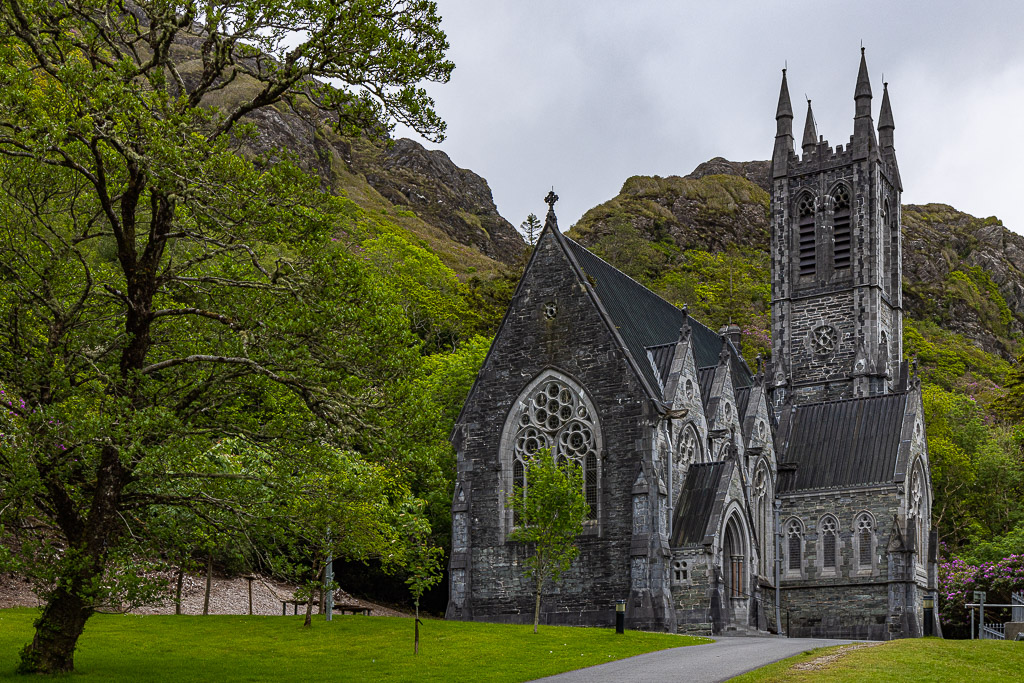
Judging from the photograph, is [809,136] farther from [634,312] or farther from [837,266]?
[634,312]

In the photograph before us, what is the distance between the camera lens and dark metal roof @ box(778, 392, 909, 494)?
4369 cm

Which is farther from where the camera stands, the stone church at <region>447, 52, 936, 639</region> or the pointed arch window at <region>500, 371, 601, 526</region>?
the pointed arch window at <region>500, 371, 601, 526</region>

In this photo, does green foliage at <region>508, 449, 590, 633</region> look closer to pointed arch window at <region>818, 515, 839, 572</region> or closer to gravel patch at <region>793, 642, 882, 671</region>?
gravel patch at <region>793, 642, 882, 671</region>

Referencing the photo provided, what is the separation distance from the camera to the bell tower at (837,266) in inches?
2108

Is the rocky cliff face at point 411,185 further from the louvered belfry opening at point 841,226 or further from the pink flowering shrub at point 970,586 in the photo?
the pink flowering shrub at point 970,586

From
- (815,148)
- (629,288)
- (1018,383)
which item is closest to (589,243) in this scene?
(1018,383)

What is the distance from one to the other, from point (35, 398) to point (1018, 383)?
70.9 meters

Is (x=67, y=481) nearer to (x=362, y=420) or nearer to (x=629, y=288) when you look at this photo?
(x=362, y=420)

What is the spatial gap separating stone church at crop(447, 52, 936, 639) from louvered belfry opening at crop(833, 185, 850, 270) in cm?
676

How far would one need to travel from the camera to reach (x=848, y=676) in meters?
18.3

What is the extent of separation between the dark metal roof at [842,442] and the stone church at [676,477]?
0.25 feet

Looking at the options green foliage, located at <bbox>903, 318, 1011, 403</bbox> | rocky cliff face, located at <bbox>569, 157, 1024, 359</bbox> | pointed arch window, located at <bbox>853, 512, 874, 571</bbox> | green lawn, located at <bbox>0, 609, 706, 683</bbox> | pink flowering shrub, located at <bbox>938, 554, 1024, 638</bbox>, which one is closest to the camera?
green lawn, located at <bbox>0, 609, 706, 683</bbox>

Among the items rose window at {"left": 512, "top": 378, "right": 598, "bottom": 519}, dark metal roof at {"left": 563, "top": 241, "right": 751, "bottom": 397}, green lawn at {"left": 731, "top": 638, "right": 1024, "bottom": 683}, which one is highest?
dark metal roof at {"left": 563, "top": 241, "right": 751, "bottom": 397}

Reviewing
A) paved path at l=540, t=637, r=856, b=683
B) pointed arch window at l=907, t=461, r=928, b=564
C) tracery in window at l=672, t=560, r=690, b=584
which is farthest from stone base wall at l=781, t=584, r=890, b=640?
paved path at l=540, t=637, r=856, b=683
